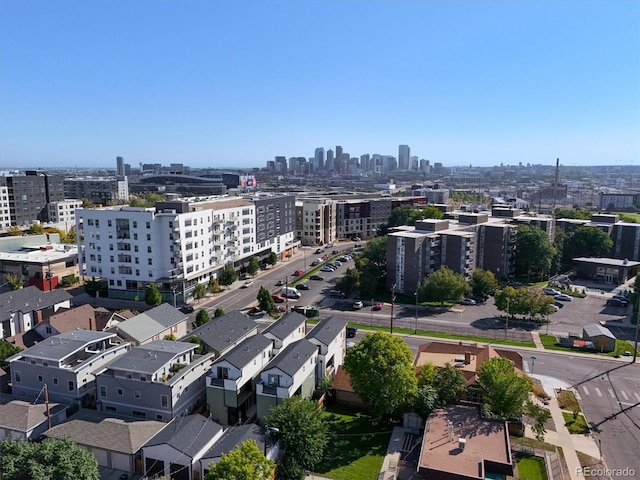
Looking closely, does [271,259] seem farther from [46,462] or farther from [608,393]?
[46,462]

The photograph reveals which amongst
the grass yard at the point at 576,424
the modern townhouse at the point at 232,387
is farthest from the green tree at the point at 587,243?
the modern townhouse at the point at 232,387

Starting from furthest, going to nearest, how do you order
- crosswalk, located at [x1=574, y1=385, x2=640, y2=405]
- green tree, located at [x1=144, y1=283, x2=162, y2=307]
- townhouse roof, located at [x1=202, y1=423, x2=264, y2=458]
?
green tree, located at [x1=144, y1=283, x2=162, y2=307], crosswalk, located at [x1=574, y1=385, x2=640, y2=405], townhouse roof, located at [x1=202, y1=423, x2=264, y2=458]

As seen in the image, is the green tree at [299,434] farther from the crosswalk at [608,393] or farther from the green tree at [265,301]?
the green tree at [265,301]

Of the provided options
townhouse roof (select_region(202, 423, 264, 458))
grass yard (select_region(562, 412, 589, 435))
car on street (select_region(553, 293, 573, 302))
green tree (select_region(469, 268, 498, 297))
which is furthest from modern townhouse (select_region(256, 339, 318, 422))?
car on street (select_region(553, 293, 573, 302))

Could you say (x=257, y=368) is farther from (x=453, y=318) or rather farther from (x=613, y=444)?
(x=453, y=318)

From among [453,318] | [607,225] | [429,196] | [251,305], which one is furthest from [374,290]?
[429,196]

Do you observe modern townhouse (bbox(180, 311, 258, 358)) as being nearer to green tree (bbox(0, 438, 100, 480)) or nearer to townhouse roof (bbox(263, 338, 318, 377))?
townhouse roof (bbox(263, 338, 318, 377))
